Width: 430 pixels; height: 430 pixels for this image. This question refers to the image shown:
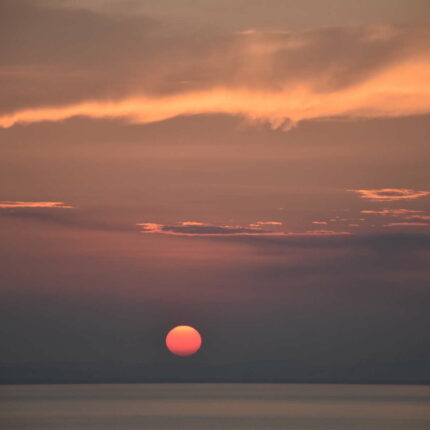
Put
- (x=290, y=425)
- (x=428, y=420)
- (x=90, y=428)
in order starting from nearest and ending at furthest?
(x=90, y=428), (x=290, y=425), (x=428, y=420)

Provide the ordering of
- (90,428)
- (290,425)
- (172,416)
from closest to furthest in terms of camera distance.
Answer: (90,428), (290,425), (172,416)

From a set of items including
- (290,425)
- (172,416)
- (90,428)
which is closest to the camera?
(90,428)

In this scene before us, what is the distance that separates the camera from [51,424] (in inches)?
3130

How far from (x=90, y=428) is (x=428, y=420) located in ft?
110

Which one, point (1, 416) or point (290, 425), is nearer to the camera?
point (290, 425)

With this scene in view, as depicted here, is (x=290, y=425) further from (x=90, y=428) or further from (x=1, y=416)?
(x=1, y=416)

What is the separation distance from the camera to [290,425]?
7862 centimetres

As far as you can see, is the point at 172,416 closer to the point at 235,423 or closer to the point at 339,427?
the point at 235,423

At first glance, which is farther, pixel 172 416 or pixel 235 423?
pixel 172 416

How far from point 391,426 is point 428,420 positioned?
480 inches

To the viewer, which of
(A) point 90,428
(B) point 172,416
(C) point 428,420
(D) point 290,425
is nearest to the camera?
(A) point 90,428

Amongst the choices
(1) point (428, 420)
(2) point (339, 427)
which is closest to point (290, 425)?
(2) point (339, 427)

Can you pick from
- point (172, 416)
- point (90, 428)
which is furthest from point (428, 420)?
point (90, 428)

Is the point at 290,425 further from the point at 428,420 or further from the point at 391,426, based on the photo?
the point at 428,420
